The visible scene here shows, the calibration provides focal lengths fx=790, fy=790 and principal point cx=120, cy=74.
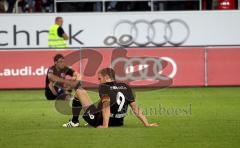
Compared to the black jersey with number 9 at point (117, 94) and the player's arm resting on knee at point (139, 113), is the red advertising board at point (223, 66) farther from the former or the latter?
the black jersey with number 9 at point (117, 94)

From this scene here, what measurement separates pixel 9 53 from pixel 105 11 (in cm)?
556

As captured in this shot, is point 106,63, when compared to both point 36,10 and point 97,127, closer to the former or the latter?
point 36,10

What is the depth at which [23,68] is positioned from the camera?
25.1 metres

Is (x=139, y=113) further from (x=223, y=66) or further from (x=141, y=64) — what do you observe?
(x=223, y=66)

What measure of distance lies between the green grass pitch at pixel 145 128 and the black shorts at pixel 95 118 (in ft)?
0.60

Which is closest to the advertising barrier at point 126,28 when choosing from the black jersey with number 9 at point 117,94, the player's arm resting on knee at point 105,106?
the black jersey with number 9 at point 117,94

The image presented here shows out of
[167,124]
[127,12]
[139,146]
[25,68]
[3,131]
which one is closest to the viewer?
[139,146]

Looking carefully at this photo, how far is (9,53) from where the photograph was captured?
25203 mm

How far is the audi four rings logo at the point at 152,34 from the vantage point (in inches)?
1150

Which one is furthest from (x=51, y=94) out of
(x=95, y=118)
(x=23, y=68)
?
(x=95, y=118)

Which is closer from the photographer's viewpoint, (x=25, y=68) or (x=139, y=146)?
(x=139, y=146)

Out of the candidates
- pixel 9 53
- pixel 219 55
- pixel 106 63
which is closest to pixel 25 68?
pixel 9 53

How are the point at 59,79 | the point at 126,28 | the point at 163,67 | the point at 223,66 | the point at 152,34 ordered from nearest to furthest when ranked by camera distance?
the point at 59,79 → the point at 163,67 → the point at 223,66 → the point at 126,28 → the point at 152,34

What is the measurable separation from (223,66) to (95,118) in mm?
10770
